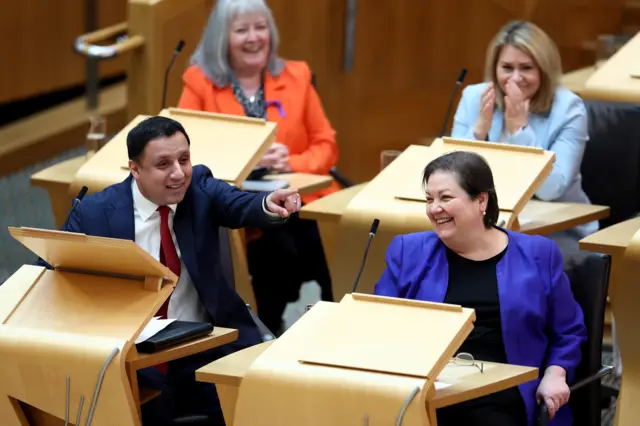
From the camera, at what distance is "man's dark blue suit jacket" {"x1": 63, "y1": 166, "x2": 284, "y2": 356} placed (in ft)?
12.2

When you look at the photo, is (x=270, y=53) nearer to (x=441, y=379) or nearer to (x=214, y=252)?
(x=214, y=252)

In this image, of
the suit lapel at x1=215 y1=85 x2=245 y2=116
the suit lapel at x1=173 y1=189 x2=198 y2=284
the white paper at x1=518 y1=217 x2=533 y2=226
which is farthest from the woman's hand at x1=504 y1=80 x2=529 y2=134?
the suit lapel at x1=173 y1=189 x2=198 y2=284

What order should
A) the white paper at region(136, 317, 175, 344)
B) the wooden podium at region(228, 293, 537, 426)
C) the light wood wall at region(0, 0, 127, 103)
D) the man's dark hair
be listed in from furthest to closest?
1. the light wood wall at region(0, 0, 127, 103)
2. the man's dark hair
3. the white paper at region(136, 317, 175, 344)
4. the wooden podium at region(228, 293, 537, 426)

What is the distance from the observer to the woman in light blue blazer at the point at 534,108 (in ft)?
14.8

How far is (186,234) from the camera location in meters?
3.75

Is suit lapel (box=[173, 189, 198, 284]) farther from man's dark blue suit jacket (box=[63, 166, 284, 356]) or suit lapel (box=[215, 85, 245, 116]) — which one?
suit lapel (box=[215, 85, 245, 116])

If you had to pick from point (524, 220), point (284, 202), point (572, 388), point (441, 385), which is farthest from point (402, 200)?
point (441, 385)

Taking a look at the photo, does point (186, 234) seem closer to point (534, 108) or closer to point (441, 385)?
point (441, 385)

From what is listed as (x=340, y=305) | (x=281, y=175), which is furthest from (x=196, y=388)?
(x=281, y=175)

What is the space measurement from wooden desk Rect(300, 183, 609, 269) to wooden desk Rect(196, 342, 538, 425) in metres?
0.99

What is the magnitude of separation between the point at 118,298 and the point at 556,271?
3.66 feet

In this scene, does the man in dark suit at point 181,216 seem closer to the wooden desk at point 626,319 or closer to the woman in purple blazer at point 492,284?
the woman in purple blazer at point 492,284

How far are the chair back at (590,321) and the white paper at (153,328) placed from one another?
106cm

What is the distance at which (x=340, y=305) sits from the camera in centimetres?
315
